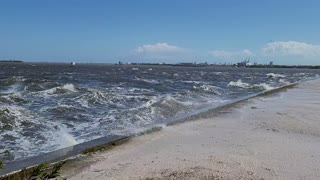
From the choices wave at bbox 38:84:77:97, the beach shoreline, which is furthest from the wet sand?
wave at bbox 38:84:77:97

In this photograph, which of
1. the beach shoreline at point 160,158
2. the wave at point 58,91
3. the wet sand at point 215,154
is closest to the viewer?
the beach shoreline at point 160,158

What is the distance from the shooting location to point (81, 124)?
1745 cm

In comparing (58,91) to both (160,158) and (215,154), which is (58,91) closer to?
(160,158)

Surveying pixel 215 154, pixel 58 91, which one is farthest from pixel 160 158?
pixel 58 91

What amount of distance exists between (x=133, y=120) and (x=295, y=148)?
8286mm

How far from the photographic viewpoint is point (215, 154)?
10.8 metres

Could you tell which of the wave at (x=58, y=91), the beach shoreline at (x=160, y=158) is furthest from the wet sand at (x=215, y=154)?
the wave at (x=58, y=91)

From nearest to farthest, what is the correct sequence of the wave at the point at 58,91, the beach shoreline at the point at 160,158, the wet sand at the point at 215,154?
the beach shoreline at the point at 160,158 → the wet sand at the point at 215,154 → the wave at the point at 58,91

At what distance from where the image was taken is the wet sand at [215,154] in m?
8.96

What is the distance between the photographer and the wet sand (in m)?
8.96

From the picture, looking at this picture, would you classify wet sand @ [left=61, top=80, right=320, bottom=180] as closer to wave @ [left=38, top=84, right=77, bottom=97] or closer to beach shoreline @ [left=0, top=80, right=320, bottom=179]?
beach shoreline @ [left=0, top=80, right=320, bottom=179]

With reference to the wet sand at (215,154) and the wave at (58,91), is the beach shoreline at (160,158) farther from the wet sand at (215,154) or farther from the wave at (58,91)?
the wave at (58,91)

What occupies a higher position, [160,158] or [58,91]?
[160,158]

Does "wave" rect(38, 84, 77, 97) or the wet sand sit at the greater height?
the wet sand
